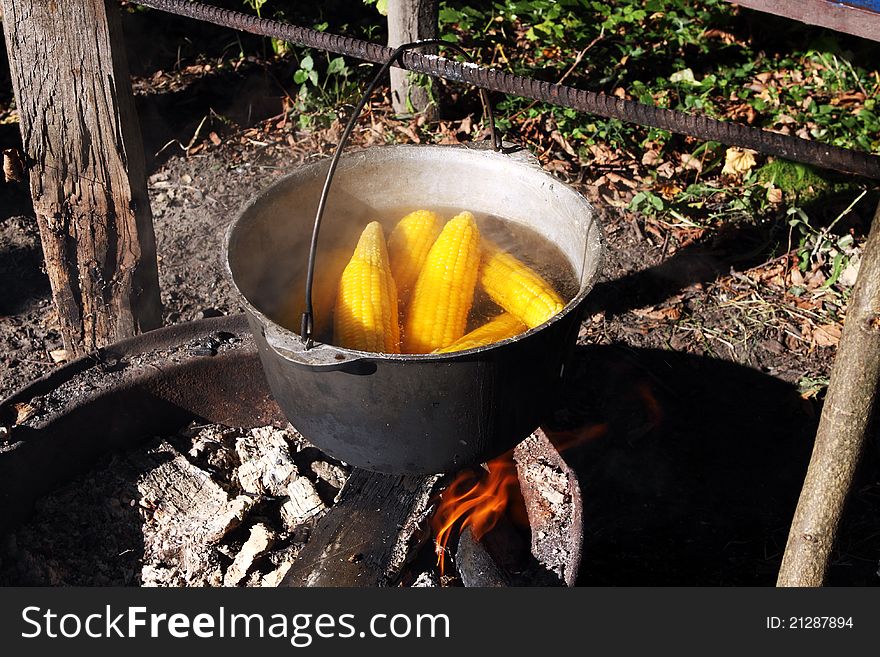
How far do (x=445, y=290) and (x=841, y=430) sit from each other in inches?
43.0

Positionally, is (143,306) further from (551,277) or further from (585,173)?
(585,173)

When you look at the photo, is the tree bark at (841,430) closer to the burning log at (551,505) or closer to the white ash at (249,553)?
the burning log at (551,505)

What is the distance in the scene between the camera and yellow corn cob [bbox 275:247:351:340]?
2439 millimetres

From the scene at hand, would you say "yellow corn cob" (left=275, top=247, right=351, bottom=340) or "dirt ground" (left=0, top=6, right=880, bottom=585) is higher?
"yellow corn cob" (left=275, top=247, right=351, bottom=340)

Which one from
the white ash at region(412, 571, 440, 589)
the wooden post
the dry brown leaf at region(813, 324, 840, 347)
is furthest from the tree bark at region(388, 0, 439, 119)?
the white ash at region(412, 571, 440, 589)

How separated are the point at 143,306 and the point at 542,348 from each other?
1.79 m

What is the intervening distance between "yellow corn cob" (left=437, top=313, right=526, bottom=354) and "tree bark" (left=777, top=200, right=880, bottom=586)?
81 centimetres

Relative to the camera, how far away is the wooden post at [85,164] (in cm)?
268

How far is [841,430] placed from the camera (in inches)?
83.7

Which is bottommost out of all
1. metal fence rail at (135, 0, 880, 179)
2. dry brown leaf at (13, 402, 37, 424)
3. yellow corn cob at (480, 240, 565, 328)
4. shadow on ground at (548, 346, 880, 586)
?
shadow on ground at (548, 346, 880, 586)

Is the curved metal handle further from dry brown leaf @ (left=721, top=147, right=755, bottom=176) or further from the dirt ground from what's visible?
dry brown leaf @ (left=721, top=147, right=755, bottom=176)

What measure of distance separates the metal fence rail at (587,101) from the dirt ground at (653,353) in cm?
79

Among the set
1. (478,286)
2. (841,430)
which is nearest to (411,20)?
(478,286)
